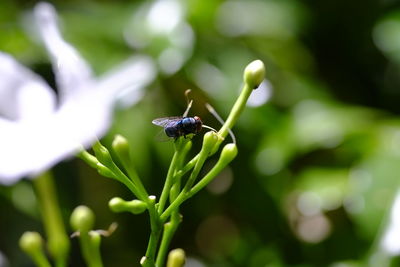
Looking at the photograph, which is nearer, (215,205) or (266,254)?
(266,254)

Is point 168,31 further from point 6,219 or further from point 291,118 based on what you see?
point 6,219

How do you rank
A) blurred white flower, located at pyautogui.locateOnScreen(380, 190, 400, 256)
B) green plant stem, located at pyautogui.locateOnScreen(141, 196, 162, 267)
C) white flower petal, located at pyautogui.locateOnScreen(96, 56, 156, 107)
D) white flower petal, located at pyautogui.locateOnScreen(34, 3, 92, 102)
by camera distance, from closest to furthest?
green plant stem, located at pyautogui.locateOnScreen(141, 196, 162, 267), white flower petal, located at pyautogui.locateOnScreen(34, 3, 92, 102), blurred white flower, located at pyautogui.locateOnScreen(380, 190, 400, 256), white flower petal, located at pyautogui.locateOnScreen(96, 56, 156, 107)

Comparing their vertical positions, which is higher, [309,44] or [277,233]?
[309,44]

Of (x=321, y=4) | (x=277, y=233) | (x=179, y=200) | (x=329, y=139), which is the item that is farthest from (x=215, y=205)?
(x=179, y=200)

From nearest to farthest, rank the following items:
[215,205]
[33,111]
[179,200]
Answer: [179,200] → [33,111] → [215,205]

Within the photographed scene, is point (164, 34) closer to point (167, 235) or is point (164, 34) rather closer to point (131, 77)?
point (131, 77)

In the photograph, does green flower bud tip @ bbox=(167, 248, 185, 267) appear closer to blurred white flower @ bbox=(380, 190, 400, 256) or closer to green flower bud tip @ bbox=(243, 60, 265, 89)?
green flower bud tip @ bbox=(243, 60, 265, 89)

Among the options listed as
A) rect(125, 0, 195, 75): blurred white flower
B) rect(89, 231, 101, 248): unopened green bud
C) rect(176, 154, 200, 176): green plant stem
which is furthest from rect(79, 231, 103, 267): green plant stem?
rect(125, 0, 195, 75): blurred white flower

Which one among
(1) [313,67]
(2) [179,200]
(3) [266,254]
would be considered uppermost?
(2) [179,200]
